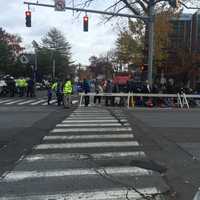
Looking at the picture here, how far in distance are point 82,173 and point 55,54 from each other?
113325mm

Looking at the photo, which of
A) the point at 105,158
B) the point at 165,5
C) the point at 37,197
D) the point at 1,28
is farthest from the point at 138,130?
the point at 1,28

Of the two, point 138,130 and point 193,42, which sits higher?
point 193,42

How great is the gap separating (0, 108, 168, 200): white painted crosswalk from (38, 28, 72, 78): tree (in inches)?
2481

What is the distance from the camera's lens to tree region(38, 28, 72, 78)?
108 metres

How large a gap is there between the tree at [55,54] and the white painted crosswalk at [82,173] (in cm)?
6303

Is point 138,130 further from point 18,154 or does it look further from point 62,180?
point 62,180

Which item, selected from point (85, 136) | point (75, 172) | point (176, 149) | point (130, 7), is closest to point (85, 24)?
point (130, 7)

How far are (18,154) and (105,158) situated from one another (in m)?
1.90

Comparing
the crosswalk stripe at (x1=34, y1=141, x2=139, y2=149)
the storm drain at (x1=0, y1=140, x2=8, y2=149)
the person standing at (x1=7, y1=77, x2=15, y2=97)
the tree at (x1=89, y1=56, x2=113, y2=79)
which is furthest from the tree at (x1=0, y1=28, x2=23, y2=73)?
the crosswalk stripe at (x1=34, y1=141, x2=139, y2=149)

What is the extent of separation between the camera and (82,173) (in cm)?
834

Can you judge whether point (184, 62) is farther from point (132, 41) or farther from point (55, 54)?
point (55, 54)

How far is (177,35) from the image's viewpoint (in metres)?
72.8

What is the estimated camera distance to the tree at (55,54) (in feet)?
353

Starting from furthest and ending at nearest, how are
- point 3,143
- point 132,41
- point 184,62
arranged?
point 184,62 → point 132,41 → point 3,143
